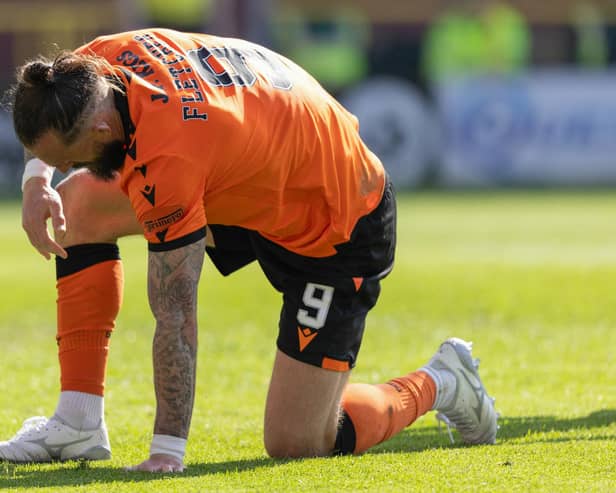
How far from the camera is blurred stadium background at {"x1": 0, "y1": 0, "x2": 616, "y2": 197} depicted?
19.9 m

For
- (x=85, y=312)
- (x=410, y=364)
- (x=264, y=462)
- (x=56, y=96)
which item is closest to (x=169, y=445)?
(x=264, y=462)

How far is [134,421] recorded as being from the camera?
18.0 feet

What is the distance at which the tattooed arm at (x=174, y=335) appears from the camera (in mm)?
4035

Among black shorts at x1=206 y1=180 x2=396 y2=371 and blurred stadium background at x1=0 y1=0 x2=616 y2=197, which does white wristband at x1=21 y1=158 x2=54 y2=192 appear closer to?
black shorts at x1=206 y1=180 x2=396 y2=371

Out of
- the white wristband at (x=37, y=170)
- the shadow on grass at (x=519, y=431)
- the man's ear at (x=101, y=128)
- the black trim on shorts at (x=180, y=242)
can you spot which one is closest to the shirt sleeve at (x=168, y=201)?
the black trim on shorts at (x=180, y=242)

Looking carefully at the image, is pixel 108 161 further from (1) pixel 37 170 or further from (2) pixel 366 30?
(2) pixel 366 30

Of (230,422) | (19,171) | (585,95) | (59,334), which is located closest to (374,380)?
(230,422)

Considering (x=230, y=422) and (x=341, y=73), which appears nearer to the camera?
(x=230, y=422)

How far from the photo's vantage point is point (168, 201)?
3914 millimetres

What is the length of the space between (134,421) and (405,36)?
74.6 feet

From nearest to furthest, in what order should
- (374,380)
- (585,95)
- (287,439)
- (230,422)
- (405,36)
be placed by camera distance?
(287,439) < (230,422) < (374,380) < (585,95) < (405,36)

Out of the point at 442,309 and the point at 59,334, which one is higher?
the point at 59,334

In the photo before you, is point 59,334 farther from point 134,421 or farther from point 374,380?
point 374,380

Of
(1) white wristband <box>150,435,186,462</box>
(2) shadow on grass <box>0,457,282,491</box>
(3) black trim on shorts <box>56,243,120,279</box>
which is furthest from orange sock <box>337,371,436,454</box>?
(3) black trim on shorts <box>56,243,120,279</box>
